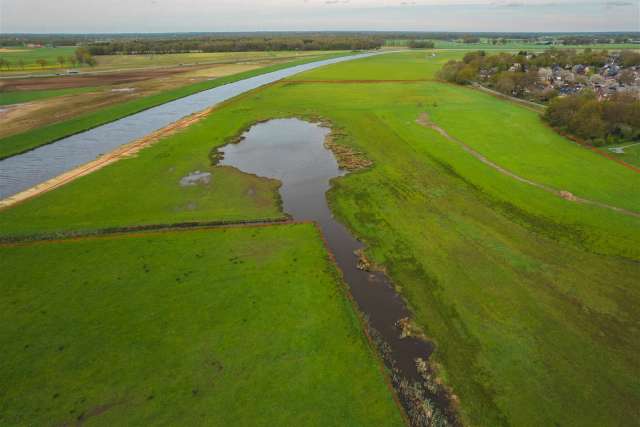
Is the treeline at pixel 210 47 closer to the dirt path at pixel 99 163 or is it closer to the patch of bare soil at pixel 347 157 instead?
the dirt path at pixel 99 163

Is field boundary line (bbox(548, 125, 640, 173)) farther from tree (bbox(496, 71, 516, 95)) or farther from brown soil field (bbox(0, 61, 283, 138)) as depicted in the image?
brown soil field (bbox(0, 61, 283, 138))

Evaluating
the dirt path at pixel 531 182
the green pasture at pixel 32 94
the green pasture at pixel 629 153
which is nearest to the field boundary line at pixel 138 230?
the dirt path at pixel 531 182

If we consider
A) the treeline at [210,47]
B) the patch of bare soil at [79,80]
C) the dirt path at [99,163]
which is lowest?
the dirt path at [99,163]

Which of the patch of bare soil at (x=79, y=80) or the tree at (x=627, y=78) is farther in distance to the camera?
the patch of bare soil at (x=79, y=80)

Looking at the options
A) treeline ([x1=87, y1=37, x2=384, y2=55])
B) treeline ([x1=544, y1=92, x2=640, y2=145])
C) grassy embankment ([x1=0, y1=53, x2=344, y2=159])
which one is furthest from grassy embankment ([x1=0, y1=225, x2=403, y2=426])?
treeline ([x1=87, y1=37, x2=384, y2=55])

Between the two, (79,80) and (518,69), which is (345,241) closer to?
(518,69)

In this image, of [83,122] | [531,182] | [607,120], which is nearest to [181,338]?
[531,182]
